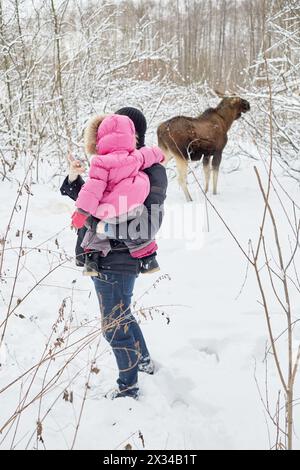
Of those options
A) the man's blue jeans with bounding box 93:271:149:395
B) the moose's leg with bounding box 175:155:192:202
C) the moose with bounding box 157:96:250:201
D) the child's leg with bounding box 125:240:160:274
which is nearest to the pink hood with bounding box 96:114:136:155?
the child's leg with bounding box 125:240:160:274

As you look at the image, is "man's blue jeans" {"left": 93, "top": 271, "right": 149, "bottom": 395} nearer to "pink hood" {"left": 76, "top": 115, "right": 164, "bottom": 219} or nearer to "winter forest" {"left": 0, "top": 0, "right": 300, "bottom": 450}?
"winter forest" {"left": 0, "top": 0, "right": 300, "bottom": 450}

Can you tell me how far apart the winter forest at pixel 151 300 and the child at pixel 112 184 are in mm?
218

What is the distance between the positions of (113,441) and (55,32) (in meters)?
6.50

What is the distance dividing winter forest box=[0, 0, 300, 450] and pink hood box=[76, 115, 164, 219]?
277mm

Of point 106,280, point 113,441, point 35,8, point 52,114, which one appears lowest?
point 113,441

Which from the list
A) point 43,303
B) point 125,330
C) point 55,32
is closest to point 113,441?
point 125,330

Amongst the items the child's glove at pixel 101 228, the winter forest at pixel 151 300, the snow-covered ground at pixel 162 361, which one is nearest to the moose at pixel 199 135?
the winter forest at pixel 151 300

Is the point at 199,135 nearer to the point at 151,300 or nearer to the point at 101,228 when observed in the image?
the point at 151,300

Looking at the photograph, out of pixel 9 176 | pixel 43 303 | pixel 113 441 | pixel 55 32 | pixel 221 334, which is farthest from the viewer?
pixel 55 32

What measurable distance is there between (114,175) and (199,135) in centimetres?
407

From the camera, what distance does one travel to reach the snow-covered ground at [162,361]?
190cm

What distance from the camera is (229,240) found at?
14.0ft

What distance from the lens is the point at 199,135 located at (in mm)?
5672

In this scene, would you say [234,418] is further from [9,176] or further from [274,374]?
[9,176]
